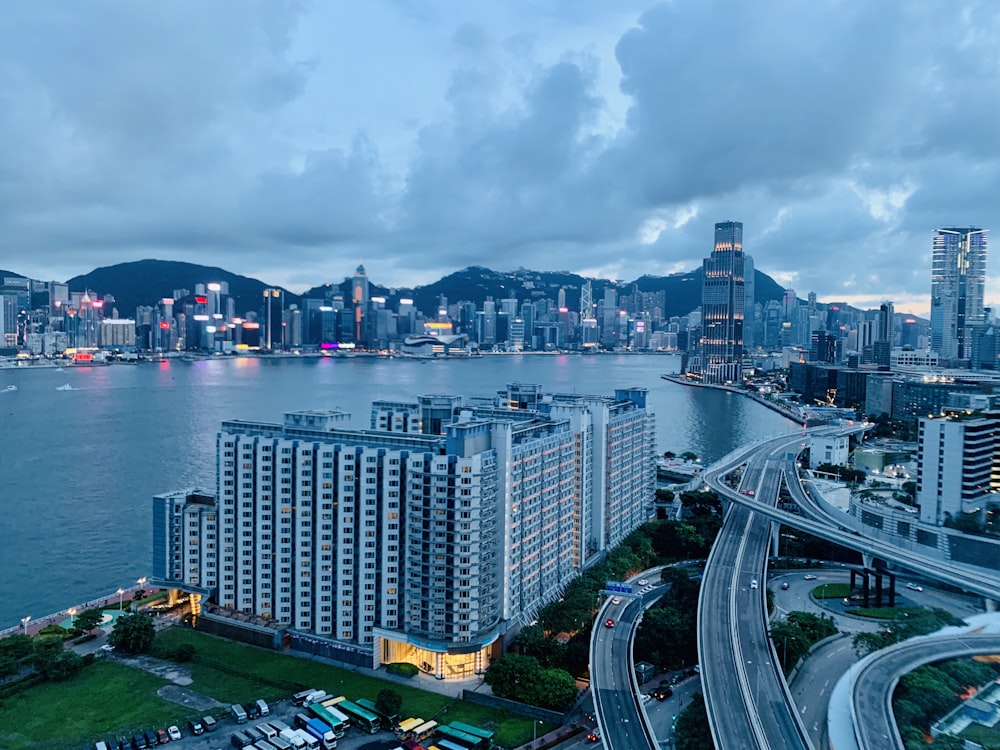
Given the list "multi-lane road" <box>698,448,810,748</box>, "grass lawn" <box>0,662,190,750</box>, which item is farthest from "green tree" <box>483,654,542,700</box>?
"grass lawn" <box>0,662,190,750</box>

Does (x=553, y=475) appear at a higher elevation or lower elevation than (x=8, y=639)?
higher

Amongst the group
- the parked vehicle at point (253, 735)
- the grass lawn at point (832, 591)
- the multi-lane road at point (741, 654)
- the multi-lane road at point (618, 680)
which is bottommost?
the parked vehicle at point (253, 735)

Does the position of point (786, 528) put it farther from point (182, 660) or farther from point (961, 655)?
point (182, 660)

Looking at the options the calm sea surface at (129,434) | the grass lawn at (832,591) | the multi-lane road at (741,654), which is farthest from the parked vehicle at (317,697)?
the grass lawn at (832,591)

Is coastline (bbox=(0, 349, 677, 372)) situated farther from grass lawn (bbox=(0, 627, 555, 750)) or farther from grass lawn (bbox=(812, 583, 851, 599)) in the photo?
grass lawn (bbox=(812, 583, 851, 599))

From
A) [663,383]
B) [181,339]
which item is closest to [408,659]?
[663,383]

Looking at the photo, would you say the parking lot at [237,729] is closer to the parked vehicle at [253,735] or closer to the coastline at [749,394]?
the parked vehicle at [253,735]
